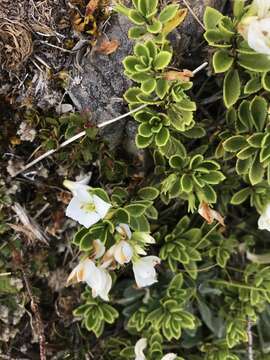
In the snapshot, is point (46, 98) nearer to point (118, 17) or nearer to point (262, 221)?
point (118, 17)

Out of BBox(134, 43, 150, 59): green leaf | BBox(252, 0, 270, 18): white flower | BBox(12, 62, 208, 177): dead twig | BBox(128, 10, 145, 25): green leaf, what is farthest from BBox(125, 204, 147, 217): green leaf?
Result: BBox(252, 0, 270, 18): white flower

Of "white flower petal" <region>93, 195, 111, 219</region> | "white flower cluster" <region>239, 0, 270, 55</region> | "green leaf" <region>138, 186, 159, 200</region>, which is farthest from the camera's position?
"green leaf" <region>138, 186, 159, 200</region>

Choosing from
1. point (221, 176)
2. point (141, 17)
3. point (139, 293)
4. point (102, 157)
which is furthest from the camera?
point (139, 293)

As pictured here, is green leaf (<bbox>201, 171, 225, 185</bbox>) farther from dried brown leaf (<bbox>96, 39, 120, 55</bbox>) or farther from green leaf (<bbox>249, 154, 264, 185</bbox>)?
dried brown leaf (<bbox>96, 39, 120, 55</bbox>)

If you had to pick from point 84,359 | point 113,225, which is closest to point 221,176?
point 113,225

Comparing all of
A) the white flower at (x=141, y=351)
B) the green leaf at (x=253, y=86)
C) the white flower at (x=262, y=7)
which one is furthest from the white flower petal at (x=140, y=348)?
the white flower at (x=262, y=7)

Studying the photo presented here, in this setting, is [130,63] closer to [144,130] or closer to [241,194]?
[144,130]

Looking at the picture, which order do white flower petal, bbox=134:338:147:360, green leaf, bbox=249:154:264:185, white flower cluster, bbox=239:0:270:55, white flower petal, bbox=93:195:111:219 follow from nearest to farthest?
white flower cluster, bbox=239:0:270:55 → white flower petal, bbox=93:195:111:219 → green leaf, bbox=249:154:264:185 → white flower petal, bbox=134:338:147:360

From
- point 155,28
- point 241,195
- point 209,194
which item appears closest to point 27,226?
point 209,194
